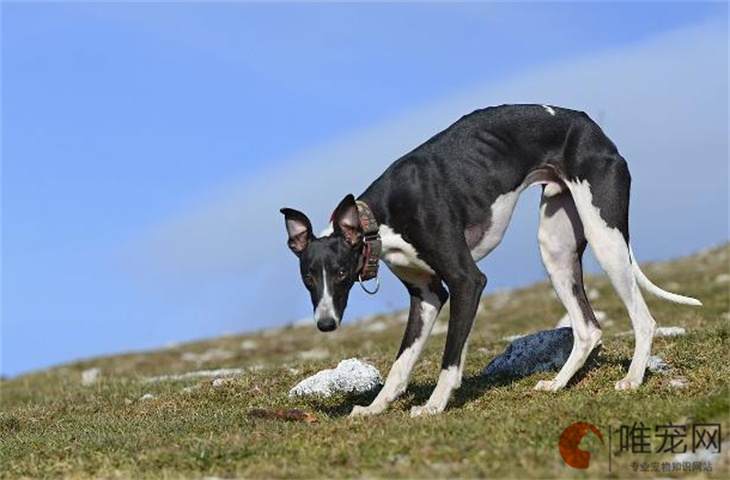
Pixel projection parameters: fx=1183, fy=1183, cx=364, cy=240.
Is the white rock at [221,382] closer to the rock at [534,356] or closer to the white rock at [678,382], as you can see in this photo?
the rock at [534,356]

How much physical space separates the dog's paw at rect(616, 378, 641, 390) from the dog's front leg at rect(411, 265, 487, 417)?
1.65 meters

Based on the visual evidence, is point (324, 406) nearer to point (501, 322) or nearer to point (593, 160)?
point (593, 160)

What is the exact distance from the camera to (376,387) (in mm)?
14031

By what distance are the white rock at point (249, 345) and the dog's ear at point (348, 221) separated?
71.8 feet

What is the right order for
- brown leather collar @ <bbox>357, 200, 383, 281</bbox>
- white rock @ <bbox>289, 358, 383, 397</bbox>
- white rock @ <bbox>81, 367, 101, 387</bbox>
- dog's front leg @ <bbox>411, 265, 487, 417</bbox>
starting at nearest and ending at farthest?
brown leather collar @ <bbox>357, 200, 383, 281</bbox>, dog's front leg @ <bbox>411, 265, 487, 417</bbox>, white rock @ <bbox>289, 358, 383, 397</bbox>, white rock @ <bbox>81, 367, 101, 387</bbox>

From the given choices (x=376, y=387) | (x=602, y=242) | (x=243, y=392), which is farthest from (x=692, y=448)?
(x=243, y=392)

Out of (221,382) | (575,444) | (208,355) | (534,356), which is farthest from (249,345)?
(575,444)

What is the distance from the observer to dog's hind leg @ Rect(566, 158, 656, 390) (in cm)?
1220

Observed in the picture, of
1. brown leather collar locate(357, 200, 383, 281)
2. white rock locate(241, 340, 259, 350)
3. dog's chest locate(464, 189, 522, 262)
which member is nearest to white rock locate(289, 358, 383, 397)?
dog's chest locate(464, 189, 522, 262)

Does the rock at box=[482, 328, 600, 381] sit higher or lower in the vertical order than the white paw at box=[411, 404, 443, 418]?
higher

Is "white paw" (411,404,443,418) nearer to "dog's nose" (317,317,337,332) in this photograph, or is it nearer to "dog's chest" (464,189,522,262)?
"dog's nose" (317,317,337,332)

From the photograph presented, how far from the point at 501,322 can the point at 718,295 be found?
528 centimetres

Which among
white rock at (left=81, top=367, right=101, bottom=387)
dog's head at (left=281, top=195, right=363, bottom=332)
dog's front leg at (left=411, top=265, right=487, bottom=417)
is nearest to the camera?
dog's head at (left=281, top=195, right=363, bottom=332)

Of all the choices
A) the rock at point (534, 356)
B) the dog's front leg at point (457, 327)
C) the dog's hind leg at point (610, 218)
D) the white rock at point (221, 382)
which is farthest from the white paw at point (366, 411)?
the white rock at point (221, 382)
